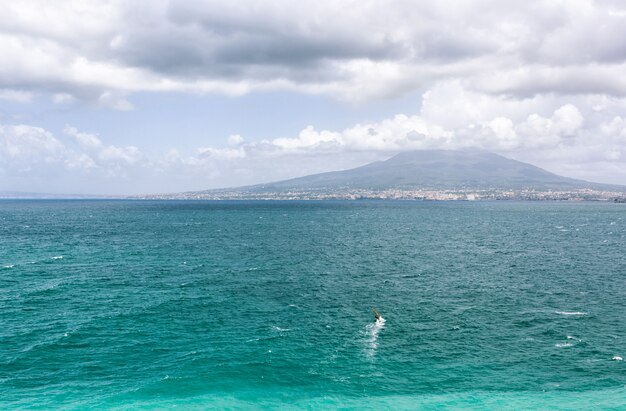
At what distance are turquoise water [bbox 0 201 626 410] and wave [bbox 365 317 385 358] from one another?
0.33 m

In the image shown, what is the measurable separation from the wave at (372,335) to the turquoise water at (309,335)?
0.33 m

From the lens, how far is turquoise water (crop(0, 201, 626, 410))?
186 feet

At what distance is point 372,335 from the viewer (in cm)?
7462

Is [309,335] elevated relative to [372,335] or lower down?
elevated

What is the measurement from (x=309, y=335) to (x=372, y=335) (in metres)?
10.4

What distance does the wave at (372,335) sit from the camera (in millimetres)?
68438

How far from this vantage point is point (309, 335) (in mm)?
74375

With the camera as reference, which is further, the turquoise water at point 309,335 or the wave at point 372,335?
the wave at point 372,335

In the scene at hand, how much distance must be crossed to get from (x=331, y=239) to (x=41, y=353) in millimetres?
141342

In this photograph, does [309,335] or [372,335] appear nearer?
[309,335]

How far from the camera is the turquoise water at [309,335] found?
56.8 metres

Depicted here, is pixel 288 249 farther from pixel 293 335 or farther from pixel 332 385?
pixel 332 385

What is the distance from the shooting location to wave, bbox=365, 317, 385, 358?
225 ft

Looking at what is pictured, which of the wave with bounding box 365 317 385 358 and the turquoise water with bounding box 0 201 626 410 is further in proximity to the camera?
the wave with bounding box 365 317 385 358
